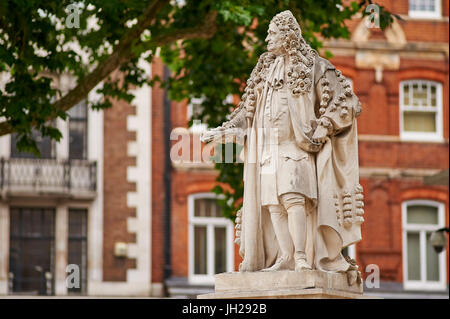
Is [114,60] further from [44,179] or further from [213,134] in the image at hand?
[44,179]

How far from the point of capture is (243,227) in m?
12.1

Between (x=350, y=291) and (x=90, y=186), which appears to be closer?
(x=350, y=291)

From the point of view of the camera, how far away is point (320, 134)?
11898 mm

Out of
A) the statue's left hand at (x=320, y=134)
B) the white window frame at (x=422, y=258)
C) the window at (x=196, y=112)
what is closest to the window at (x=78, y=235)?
the window at (x=196, y=112)

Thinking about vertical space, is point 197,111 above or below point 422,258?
above

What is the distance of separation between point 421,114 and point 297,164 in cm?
2262

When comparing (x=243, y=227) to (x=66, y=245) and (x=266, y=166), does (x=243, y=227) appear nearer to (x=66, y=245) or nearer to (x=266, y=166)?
(x=266, y=166)

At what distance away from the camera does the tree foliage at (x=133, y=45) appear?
1962cm

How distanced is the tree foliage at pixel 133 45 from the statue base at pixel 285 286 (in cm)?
797

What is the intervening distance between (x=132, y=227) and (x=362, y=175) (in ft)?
20.8

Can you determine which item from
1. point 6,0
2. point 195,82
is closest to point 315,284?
point 6,0

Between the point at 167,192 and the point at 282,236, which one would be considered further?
the point at 167,192

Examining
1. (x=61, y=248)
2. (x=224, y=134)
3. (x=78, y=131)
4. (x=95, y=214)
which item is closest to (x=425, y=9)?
(x=78, y=131)
